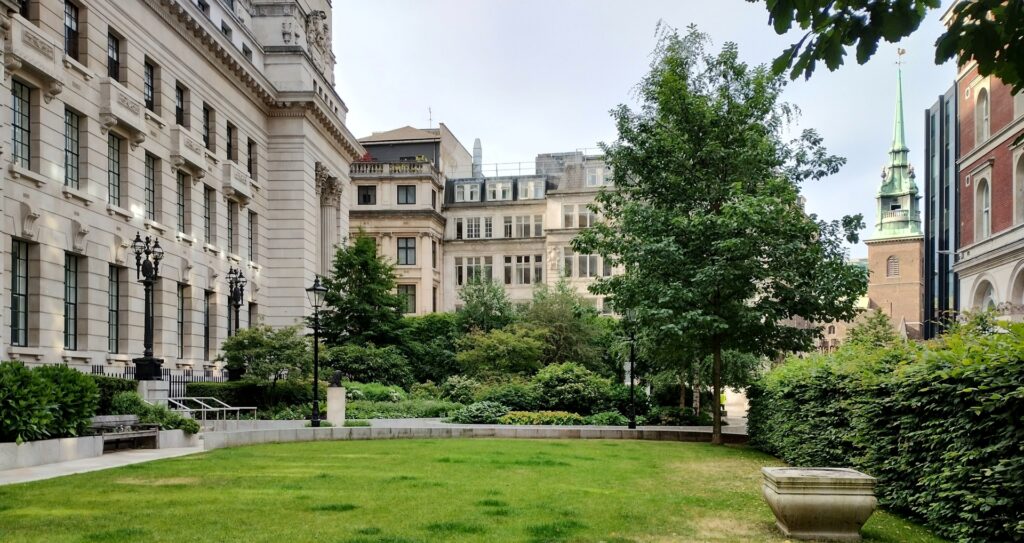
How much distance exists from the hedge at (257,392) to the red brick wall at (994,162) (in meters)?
33.2

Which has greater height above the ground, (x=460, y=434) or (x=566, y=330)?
(x=566, y=330)

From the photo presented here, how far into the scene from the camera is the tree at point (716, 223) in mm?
24266

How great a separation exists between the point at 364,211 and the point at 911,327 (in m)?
66.6

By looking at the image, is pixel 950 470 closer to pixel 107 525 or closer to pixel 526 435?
pixel 107 525

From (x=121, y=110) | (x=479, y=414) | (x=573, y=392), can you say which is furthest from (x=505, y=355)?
(x=121, y=110)

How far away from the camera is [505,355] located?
4150 centimetres

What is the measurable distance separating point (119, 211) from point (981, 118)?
4380 cm

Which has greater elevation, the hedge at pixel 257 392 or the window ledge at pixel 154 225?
the window ledge at pixel 154 225

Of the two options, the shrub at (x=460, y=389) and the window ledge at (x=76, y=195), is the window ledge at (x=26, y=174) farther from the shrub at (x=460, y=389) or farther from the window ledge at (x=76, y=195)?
the shrub at (x=460, y=389)

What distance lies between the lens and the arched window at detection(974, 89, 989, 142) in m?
47.4

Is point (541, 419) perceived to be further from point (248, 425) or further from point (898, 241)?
point (898, 241)

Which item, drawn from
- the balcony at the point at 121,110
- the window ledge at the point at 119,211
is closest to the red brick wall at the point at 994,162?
the balcony at the point at 121,110

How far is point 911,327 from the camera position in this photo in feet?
335

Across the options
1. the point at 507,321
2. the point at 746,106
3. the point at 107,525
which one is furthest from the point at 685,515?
the point at 507,321
